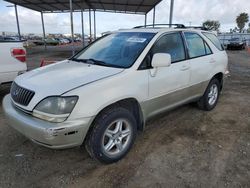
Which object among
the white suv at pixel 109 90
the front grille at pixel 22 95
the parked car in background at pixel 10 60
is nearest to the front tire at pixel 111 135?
the white suv at pixel 109 90

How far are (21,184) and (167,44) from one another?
9.13 feet

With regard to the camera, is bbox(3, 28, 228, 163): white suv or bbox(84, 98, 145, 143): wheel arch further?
bbox(84, 98, 145, 143): wheel arch

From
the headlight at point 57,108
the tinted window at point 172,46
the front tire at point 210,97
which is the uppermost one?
the tinted window at point 172,46

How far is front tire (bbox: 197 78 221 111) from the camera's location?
4632mm

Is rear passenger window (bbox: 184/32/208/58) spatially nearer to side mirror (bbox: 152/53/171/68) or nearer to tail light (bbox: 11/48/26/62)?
side mirror (bbox: 152/53/171/68)

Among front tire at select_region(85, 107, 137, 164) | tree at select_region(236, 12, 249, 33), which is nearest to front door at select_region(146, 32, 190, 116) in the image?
front tire at select_region(85, 107, 137, 164)

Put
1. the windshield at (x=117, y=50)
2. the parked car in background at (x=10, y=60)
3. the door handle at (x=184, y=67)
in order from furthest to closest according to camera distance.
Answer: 1. the parked car in background at (x=10, y=60)
2. the door handle at (x=184, y=67)
3. the windshield at (x=117, y=50)

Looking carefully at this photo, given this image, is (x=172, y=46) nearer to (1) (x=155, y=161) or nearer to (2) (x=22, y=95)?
(1) (x=155, y=161)

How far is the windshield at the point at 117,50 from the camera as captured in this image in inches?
126

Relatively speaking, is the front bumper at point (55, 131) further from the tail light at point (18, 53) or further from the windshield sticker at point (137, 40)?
the tail light at point (18, 53)

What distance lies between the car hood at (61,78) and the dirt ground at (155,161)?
3.18 feet

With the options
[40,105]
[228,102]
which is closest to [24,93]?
[40,105]

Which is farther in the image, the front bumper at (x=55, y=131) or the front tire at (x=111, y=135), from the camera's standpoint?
the front tire at (x=111, y=135)

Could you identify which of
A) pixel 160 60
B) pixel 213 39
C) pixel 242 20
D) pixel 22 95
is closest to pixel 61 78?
pixel 22 95
